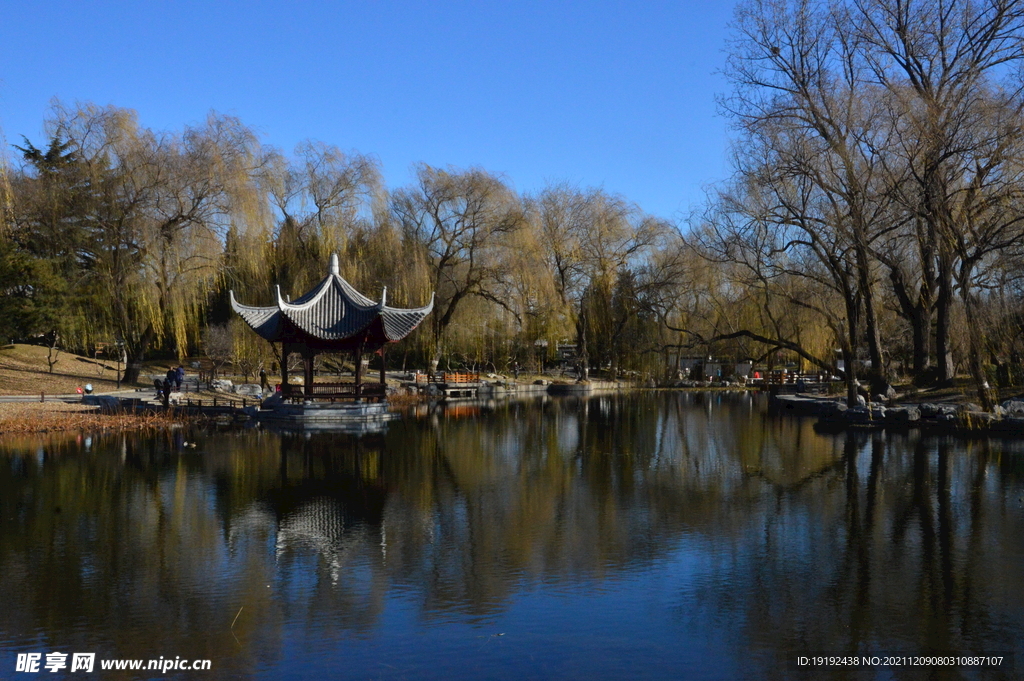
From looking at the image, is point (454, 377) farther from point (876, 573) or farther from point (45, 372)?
point (876, 573)

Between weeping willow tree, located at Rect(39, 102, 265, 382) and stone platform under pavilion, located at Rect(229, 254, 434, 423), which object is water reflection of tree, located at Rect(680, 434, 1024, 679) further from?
weeping willow tree, located at Rect(39, 102, 265, 382)

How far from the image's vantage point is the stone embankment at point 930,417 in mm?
16859

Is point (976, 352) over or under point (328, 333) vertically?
under

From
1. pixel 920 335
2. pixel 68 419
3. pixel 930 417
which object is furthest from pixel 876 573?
pixel 920 335

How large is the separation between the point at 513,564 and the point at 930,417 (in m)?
14.3

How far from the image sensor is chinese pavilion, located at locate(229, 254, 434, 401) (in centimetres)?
2142

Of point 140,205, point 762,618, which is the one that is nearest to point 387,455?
point 762,618

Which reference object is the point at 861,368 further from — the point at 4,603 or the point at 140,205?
the point at 4,603

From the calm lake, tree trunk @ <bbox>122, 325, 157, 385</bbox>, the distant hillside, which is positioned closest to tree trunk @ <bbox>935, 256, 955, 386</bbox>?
the calm lake

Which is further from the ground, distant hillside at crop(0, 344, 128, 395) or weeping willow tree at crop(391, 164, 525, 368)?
weeping willow tree at crop(391, 164, 525, 368)

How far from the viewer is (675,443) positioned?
16969 millimetres

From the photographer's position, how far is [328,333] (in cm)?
2147

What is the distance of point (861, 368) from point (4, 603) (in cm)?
3308

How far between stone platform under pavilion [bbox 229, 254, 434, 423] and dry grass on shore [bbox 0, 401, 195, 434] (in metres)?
2.82
